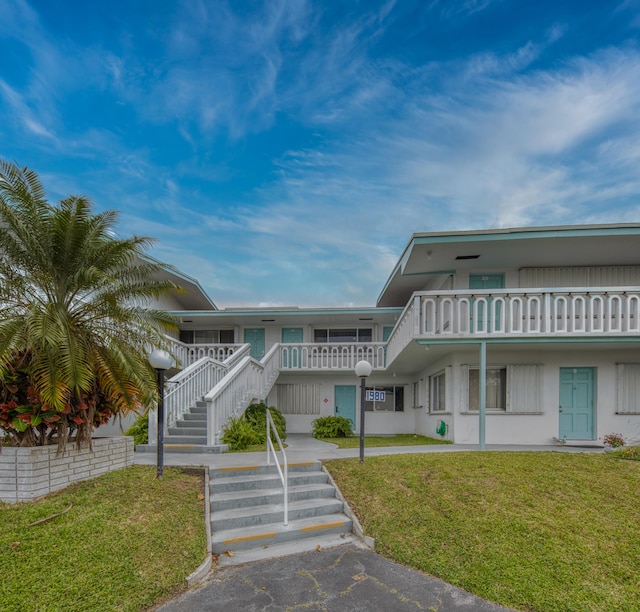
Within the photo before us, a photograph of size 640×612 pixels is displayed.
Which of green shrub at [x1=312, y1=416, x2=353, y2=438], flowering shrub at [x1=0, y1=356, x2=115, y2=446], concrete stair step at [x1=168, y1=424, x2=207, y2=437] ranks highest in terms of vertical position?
flowering shrub at [x1=0, y1=356, x2=115, y2=446]

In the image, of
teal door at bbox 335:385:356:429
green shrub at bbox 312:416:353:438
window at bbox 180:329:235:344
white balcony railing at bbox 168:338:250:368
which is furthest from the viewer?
window at bbox 180:329:235:344

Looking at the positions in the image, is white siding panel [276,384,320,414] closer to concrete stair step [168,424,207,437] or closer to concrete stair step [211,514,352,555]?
concrete stair step [168,424,207,437]

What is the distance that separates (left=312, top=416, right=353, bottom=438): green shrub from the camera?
13.3 m

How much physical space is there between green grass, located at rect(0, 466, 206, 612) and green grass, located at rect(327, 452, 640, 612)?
2453mm

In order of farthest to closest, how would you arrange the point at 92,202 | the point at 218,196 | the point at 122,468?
the point at 218,196
the point at 122,468
the point at 92,202

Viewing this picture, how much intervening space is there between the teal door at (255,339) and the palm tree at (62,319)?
10.0 meters

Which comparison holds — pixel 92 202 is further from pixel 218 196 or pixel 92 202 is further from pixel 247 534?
pixel 218 196

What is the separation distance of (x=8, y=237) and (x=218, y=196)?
11112 millimetres

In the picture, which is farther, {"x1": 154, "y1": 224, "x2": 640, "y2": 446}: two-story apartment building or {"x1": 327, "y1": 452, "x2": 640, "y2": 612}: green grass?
{"x1": 154, "y1": 224, "x2": 640, "y2": 446}: two-story apartment building

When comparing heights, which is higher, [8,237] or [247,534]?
[8,237]

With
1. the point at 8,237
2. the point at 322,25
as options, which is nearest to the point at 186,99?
the point at 322,25

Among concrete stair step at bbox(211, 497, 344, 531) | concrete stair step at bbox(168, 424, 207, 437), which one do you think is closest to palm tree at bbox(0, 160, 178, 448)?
concrete stair step at bbox(211, 497, 344, 531)

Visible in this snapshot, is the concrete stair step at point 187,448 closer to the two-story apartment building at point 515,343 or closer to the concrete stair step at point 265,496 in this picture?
the two-story apartment building at point 515,343

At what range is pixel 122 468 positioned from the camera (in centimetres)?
652
